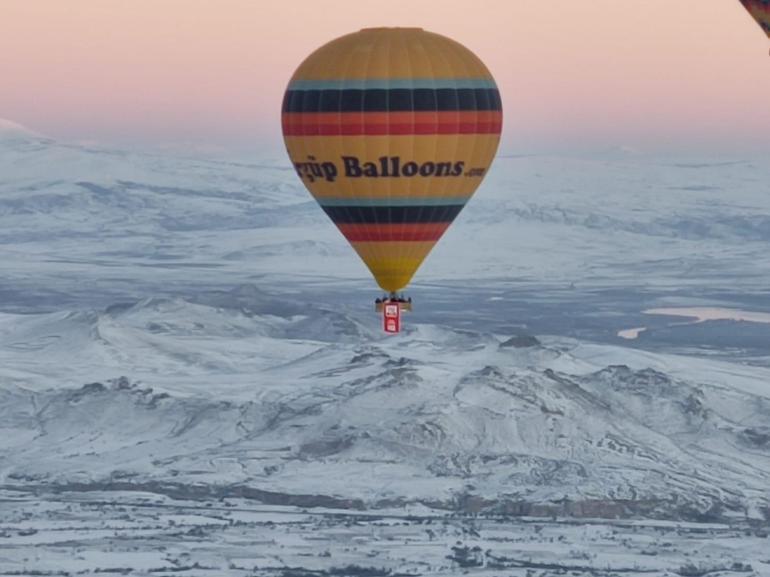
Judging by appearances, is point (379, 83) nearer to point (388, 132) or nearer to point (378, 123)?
point (378, 123)

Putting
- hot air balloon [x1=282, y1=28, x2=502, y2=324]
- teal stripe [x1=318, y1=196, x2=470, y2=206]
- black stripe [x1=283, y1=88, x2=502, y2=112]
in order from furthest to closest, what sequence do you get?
teal stripe [x1=318, y1=196, x2=470, y2=206], hot air balloon [x1=282, y1=28, x2=502, y2=324], black stripe [x1=283, y1=88, x2=502, y2=112]

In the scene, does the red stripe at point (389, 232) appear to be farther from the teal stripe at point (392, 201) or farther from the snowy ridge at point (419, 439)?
the snowy ridge at point (419, 439)

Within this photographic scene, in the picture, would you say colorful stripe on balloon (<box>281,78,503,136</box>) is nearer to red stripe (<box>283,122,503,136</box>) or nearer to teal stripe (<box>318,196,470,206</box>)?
red stripe (<box>283,122,503,136</box>)

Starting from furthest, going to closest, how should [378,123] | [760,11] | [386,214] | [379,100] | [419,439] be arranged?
1. [419,439]
2. [386,214]
3. [379,100]
4. [378,123]
5. [760,11]

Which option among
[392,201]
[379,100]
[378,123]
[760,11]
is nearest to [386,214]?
[392,201]

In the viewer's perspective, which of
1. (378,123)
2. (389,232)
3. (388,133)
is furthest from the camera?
(389,232)

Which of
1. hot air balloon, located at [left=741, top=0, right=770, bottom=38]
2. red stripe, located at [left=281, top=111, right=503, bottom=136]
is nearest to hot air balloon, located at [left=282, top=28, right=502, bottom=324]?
red stripe, located at [left=281, top=111, right=503, bottom=136]

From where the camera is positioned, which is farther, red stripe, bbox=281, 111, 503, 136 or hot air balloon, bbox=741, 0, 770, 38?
red stripe, bbox=281, 111, 503, 136

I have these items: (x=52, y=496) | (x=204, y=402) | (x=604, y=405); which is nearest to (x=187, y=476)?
(x=52, y=496)
